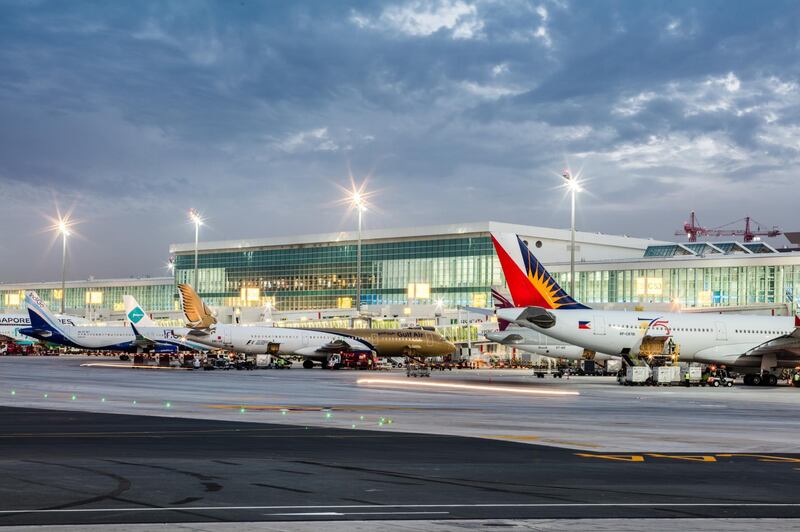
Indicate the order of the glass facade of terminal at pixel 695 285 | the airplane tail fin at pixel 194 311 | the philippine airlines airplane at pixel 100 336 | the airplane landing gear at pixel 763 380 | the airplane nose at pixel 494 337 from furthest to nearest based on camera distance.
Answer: the glass facade of terminal at pixel 695 285 < the philippine airlines airplane at pixel 100 336 < the airplane tail fin at pixel 194 311 < the airplane nose at pixel 494 337 < the airplane landing gear at pixel 763 380

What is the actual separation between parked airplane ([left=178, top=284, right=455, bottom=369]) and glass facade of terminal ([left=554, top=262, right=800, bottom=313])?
42.1 meters

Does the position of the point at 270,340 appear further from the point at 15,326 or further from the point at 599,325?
the point at 15,326

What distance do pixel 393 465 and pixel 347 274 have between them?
468 feet

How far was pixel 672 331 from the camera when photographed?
58000mm

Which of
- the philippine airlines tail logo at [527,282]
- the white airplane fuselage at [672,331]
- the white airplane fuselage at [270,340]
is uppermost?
the philippine airlines tail logo at [527,282]

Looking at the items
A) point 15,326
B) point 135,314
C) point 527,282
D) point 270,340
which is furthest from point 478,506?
point 15,326

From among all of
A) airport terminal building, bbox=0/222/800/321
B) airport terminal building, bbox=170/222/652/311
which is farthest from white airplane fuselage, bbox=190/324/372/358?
airport terminal building, bbox=170/222/652/311

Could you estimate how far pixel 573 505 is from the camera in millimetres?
12648

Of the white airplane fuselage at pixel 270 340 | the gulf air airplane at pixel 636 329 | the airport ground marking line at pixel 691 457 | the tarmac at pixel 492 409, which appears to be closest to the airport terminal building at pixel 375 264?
the white airplane fuselage at pixel 270 340

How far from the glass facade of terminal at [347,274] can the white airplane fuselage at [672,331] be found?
80803 mm

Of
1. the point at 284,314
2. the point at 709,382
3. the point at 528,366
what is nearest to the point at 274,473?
the point at 709,382

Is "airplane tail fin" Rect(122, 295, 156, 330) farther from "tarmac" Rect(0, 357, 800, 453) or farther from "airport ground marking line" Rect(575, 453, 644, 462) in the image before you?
"airport ground marking line" Rect(575, 453, 644, 462)

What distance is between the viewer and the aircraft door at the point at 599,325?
56.0m

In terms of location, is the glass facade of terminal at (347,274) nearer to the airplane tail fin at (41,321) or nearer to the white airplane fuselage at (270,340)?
the white airplane fuselage at (270,340)
